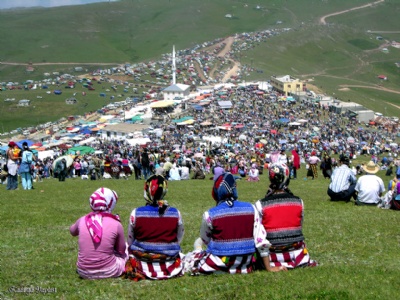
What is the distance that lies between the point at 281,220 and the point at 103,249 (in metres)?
2.17

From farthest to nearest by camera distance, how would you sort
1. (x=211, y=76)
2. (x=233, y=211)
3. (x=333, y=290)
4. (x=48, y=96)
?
(x=211, y=76)
(x=48, y=96)
(x=233, y=211)
(x=333, y=290)

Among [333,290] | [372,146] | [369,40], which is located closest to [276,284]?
[333,290]

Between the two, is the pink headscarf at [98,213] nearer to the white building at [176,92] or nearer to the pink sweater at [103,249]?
the pink sweater at [103,249]

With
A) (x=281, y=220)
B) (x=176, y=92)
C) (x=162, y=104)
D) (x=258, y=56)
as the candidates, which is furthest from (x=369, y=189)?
(x=258, y=56)

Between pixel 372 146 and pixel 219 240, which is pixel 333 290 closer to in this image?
pixel 219 240

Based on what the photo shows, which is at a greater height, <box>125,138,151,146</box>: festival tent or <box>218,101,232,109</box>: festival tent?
<box>125,138,151,146</box>: festival tent

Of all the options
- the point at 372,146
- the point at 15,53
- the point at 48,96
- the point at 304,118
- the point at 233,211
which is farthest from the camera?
the point at 15,53

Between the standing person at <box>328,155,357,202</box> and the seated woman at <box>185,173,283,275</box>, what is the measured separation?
6.53 m

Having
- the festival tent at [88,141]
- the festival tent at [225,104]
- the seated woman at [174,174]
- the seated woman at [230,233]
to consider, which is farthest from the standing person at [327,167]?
the festival tent at [225,104]

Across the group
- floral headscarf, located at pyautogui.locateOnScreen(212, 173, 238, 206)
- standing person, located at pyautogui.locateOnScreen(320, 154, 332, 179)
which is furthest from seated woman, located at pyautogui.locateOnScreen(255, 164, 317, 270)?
standing person, located at pyautogui.locateOnScreen(320, 154, 332, 179)

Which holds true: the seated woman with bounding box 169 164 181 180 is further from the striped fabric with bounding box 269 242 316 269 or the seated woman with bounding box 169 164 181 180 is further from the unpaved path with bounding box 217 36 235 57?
the unpaved path with bounding box 217 36 235 57

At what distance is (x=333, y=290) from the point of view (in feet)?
17.2

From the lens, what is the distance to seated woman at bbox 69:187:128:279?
19.6 feet

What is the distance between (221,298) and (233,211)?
3.44 feet
